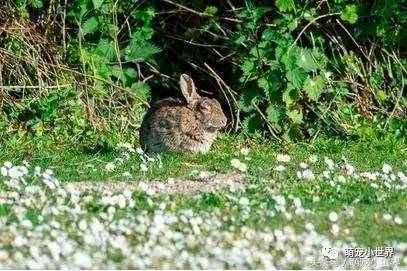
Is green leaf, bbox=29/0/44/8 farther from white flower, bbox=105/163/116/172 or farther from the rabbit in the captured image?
white flower, bbox=105/163/116/172

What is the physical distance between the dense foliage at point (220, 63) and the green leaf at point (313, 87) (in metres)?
0.01

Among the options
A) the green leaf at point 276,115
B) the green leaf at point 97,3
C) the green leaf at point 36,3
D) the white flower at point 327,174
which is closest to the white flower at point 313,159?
the white flower at point 327,174

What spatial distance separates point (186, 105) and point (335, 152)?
6.20 ft

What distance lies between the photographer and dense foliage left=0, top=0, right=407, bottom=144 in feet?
46.3

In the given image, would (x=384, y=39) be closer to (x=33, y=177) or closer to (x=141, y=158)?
(x=141, y=158)

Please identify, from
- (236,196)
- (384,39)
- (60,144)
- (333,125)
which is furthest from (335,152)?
(236,196)

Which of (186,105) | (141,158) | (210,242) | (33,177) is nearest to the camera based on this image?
(210,242)

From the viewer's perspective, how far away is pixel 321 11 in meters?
14.9

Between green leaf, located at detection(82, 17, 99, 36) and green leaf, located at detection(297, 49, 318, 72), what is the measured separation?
2550 mm

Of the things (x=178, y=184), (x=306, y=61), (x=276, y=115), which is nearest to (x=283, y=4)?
(x=306, y=61)

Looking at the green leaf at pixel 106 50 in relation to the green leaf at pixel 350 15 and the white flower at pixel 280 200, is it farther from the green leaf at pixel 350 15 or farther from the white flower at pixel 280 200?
the white flower at pixel 280 200

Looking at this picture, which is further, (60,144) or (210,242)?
(60,144)

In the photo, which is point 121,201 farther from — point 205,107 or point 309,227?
point 205,107

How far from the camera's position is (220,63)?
50.6ft
